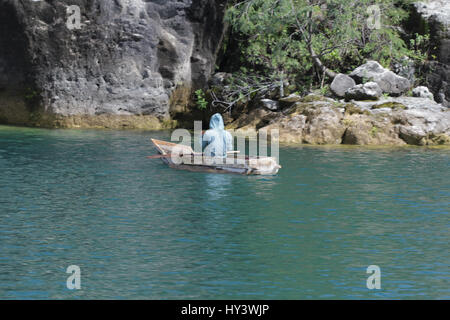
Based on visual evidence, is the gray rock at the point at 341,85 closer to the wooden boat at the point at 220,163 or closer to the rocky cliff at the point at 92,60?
the rocky cliff at the point at 92,60

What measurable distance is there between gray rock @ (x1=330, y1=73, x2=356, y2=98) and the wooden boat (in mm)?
10453

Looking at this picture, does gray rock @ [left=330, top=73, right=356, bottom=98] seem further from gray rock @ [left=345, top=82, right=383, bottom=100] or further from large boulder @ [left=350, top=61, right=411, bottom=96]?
large boulder @ [left=350, top=61, right=411, bottom=96]

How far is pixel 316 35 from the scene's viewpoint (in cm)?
3206

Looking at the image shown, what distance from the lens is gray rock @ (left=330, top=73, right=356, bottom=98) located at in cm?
3020

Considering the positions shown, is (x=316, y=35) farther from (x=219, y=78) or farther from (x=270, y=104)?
(x=219, y=78)

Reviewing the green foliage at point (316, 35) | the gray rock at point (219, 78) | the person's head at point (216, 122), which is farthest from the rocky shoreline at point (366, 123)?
the person's head at point (216, 122)

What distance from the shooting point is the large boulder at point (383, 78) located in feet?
98.9

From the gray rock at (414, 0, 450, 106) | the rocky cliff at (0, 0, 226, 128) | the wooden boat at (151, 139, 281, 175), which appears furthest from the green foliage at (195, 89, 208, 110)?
the wooden boat at (151, 139, 281, 175)

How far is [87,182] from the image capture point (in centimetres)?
1791

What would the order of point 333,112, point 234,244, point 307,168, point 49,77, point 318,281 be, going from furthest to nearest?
point 49,77
point 333,112
point 307,168
point 234,244
point 318,281

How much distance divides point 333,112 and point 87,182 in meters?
13.7

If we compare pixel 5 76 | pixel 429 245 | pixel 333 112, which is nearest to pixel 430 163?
pixel 333 112
